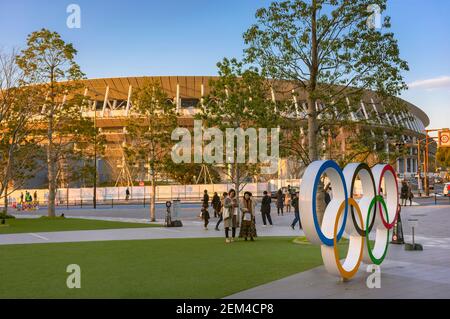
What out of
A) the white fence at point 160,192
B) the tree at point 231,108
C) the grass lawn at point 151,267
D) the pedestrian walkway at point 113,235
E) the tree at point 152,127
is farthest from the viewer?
the white fence at point 160,192

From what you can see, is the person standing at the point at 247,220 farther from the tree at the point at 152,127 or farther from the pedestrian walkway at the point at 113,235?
the tree at the point at 152,127

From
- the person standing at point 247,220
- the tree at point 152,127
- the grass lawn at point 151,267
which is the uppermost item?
the tree at point 152,127

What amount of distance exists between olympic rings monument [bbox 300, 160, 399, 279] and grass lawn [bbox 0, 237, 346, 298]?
1.32 metres

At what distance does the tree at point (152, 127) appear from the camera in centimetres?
2647

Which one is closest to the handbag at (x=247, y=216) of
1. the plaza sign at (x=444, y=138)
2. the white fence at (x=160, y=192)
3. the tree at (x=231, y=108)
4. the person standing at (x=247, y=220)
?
the person standing at (x=247, y=220)

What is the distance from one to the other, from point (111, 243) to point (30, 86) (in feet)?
49.1

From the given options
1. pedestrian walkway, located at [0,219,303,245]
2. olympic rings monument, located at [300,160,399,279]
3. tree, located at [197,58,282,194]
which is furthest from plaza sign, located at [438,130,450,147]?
olympic rings monument, located at [300,160,399,279]

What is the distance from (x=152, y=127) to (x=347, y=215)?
19.0 m

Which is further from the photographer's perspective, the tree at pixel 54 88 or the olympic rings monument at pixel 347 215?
the tree at pixel 54 88

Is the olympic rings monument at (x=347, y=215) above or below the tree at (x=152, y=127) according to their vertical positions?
below

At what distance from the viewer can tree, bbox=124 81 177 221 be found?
26.5 m

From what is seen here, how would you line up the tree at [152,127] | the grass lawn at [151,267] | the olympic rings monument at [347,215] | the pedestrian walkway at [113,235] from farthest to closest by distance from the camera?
the tree at [152,127] < the pedestrian walkway at [113,235] < the grass lawn at [151,267] < the olympic rings monument at [347,215]

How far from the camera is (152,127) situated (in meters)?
26.6

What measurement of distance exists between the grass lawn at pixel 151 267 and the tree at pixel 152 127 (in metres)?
10.9
